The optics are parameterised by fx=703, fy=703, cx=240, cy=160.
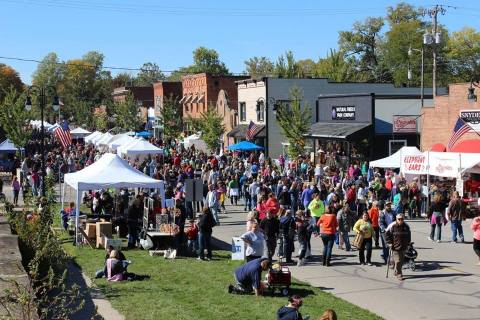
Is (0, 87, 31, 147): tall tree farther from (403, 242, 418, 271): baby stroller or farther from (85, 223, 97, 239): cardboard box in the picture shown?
(403, 242, 418, 271): baby stroller

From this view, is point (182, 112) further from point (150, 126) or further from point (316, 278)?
point (316, 278)

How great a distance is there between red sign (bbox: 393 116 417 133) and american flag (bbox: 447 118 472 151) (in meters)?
7.48

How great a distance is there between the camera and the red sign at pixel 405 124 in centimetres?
4131

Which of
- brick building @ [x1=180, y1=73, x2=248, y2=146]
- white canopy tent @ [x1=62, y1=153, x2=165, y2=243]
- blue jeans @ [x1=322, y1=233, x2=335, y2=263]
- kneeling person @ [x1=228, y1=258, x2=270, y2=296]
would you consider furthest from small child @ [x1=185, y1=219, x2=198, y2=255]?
brick building @ [x1=180, y1=73, x2=248, y2=146]

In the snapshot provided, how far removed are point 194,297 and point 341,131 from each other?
98.2ft

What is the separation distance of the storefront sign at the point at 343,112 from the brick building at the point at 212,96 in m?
16.1

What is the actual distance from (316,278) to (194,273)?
2895 millimetres

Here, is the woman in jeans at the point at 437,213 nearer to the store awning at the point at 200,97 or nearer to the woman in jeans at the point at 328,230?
the woman in jeans at the point at 328,230

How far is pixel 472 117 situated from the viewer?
33.7 metres

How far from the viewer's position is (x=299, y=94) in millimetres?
48500

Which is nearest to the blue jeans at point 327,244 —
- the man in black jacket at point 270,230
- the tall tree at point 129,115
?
the man in black jacket at point 270,230

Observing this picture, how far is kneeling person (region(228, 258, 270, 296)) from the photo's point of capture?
46.6ft

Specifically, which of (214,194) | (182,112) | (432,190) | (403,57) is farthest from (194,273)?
(403,57)

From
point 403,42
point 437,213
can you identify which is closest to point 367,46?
point 403,42
